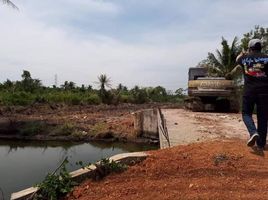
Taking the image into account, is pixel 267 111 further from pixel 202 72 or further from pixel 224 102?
pixel 202 72

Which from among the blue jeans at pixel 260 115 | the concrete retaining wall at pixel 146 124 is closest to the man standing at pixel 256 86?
the blue jeans at pixel 260 115

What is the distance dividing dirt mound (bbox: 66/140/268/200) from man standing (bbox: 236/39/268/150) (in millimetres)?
403

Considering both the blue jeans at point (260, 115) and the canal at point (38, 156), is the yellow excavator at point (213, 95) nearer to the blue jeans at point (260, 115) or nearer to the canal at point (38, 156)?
the canal at point (38, 156)

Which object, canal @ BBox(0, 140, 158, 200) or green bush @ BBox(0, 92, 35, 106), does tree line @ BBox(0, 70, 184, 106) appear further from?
canal @ BBox(0, 140, 158, 200)

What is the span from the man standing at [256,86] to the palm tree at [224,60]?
22.7m

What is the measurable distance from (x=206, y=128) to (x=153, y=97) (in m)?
35.3

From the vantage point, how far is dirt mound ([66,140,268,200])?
5.49 meters

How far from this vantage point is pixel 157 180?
6012mm

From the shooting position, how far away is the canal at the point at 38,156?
12.9m

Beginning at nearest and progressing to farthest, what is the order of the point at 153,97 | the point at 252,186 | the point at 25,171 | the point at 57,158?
the point at 252,186 < the point at 25,171 < the point at 57,158 < the point at 153,97

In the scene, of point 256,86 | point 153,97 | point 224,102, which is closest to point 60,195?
point 256,86

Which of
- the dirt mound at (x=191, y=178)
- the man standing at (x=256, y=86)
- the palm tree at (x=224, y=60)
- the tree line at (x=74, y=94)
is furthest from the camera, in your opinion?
the tree line at (x=74, y=94)

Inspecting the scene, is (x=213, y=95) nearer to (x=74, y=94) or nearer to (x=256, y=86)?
(x=256, y=86)

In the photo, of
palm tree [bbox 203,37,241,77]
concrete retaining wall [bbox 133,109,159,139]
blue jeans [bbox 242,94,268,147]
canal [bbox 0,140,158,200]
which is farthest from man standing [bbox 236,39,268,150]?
palm tree [bbox 203,37,241,77]
